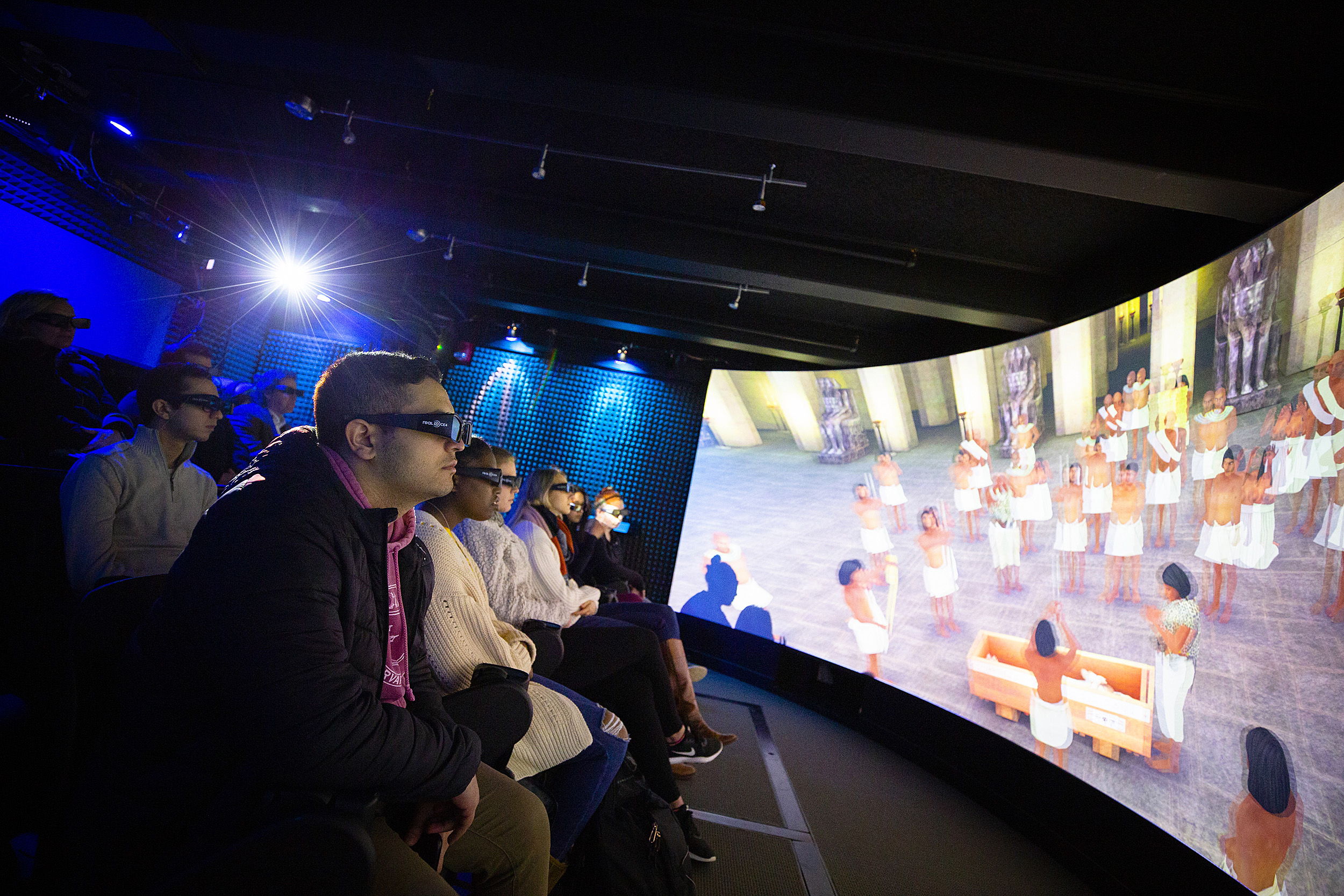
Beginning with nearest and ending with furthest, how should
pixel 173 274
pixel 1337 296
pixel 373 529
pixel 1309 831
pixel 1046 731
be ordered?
pixel 373 529 < pixel 1309 831 < pixel 1337 296 < pixel 1046 731 < pixel 173 274

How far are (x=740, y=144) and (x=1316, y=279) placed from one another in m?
2.52

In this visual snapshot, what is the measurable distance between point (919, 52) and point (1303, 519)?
229 centimetres

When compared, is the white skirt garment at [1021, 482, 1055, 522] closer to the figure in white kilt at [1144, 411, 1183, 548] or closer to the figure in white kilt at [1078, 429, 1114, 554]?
the figure in white kilt at [1078, 429, 1114, 554]

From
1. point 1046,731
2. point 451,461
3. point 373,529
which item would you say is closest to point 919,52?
point 451,461

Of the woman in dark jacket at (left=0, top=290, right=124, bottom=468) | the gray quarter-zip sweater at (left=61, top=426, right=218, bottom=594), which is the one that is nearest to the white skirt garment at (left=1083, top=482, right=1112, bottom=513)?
the gray quarter-zip sweater at (left=61, top=426, right=218, bottom=594)

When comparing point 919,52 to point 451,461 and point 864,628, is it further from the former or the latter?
point 864,628

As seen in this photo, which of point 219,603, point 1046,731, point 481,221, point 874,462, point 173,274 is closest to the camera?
point 219,603

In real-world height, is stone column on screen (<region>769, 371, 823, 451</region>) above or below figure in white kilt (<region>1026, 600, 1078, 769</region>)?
above

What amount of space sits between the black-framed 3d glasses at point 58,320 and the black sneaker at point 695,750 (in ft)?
12.5

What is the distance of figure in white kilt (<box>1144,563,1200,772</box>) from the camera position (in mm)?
2500

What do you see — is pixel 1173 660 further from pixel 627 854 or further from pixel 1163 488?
pixel 627 854

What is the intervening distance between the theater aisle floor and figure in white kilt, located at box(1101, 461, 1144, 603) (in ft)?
4.58

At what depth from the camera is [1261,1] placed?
2025mm

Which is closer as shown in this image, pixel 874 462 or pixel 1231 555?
pixel 1231 555
